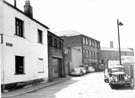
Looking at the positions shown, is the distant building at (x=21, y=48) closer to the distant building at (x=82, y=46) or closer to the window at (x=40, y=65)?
the window at (x=40, y=65)

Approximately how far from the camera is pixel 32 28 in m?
18.9

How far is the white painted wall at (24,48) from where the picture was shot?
1420 centimetres

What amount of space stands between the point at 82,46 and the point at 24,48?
103 feet

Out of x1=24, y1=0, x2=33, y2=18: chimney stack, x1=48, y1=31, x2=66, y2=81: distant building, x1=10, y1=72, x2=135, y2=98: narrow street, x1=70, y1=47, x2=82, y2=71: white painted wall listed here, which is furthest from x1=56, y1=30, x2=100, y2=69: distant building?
x1=10, y1=72, x2=135, y2=98: narrow street

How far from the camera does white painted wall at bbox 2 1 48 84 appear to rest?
14.2 meters

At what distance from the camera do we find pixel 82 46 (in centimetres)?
4722

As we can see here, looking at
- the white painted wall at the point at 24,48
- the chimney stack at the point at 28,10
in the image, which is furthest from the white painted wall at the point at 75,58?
the chimney stack at the point at 28,10

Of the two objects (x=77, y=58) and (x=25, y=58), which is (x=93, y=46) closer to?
(x=77, y=58)

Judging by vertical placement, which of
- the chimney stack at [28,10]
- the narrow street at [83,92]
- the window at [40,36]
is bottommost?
the narrow street at [83,92]

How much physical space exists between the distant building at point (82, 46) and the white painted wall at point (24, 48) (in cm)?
2052

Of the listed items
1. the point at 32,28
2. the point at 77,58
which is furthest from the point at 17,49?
the point at 77,58

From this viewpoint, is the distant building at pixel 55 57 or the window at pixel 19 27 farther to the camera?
the distant building at pixel 55 57

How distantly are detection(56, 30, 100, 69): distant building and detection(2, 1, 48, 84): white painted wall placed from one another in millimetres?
20515

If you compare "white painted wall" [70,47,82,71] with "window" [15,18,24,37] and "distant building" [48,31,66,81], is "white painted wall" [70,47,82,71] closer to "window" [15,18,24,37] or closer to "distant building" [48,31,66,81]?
"distant building" [48,31,66,81]
